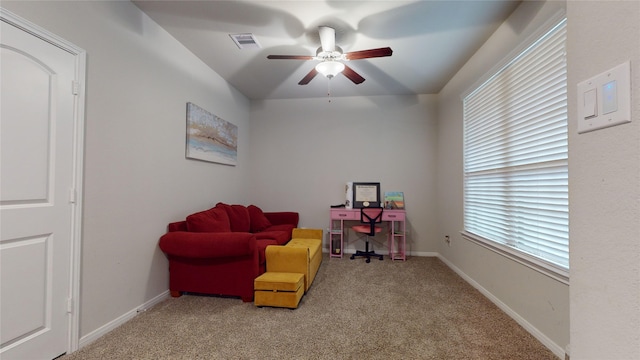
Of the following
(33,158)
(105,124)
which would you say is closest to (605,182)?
(33,158)

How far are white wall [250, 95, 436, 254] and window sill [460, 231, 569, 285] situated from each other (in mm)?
1667

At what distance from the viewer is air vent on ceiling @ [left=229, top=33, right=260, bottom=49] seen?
2661 mm

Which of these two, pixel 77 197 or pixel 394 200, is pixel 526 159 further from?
pixel 77 197

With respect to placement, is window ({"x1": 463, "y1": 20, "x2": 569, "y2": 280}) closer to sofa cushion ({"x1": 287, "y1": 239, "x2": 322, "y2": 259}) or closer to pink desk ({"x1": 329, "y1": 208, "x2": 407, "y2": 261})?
pink desk ({"x1": 329, "y1": 208, "x2": 407, "y2": 261})

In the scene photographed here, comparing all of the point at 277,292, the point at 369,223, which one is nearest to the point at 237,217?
the point at 277,292

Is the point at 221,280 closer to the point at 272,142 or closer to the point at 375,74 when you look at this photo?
the point at 272,142

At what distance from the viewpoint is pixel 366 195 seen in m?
4.33

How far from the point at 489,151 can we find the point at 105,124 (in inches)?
143

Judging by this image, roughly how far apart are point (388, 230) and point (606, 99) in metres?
3.87

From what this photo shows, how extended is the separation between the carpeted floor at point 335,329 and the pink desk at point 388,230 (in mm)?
1164

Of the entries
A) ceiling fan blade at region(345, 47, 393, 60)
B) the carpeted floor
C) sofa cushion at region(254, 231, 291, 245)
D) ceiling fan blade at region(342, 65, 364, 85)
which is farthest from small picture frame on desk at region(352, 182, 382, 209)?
ceiling fan blade at region(345, 47, 393, 60)

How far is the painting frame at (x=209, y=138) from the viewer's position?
9.76ft

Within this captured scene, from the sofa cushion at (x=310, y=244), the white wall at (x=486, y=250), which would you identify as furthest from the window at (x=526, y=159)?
the sofa cushion at (x=310, y=244)

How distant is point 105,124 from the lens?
197 cm
